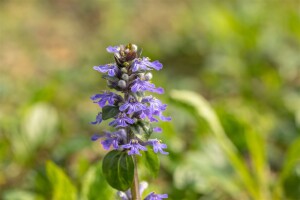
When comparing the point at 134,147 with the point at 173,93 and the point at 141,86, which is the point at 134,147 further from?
the point at 173,93

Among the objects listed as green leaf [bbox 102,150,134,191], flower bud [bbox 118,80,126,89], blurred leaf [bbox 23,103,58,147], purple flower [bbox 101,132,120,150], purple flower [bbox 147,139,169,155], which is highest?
blurred leaf [bbox 23,103,58,147]

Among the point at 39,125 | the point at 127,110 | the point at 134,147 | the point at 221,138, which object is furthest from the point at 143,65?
the point at 39,125

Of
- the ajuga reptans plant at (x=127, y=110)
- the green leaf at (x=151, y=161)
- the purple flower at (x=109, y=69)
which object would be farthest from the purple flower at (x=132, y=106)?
the green leaf at (x=151, y=161)

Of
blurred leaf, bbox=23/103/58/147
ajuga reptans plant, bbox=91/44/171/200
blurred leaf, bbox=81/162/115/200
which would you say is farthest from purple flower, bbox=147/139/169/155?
blurred leaf, bbox=23/103/58/147

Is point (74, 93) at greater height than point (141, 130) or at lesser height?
greater

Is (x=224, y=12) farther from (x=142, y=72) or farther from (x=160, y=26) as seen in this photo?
(x=142, y=72)

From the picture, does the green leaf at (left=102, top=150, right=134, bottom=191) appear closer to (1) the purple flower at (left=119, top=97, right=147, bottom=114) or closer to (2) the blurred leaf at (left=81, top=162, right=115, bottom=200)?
(1) the purple flower at (left=119, top=97, right=147, bottom=114)

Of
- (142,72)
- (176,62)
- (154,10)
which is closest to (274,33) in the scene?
(176,62)
